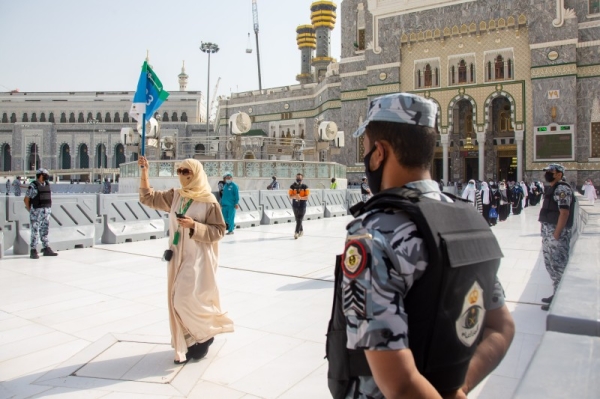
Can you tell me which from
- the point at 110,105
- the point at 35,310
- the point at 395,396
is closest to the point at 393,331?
the point at 395,396

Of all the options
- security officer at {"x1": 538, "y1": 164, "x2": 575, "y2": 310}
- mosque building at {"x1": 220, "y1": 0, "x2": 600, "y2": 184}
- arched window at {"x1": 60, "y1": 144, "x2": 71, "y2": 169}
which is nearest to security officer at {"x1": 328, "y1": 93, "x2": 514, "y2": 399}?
security officer at {"x1": 538, "y1": 164, "x2": 575, "y2": 310}

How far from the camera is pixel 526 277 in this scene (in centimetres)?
638

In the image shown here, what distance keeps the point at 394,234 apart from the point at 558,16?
29.4 m

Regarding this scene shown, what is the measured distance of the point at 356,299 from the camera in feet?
3.86

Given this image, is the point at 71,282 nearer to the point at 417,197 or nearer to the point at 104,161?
the point at 417,197

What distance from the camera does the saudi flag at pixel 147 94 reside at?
13.9ft

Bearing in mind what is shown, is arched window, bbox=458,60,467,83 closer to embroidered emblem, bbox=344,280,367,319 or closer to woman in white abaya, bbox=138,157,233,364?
woman in white abaya, bbox=138,157,233,364

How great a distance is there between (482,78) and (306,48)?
23.2 meters

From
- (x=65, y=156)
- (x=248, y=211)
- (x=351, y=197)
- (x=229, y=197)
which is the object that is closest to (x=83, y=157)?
(x=65, y=156)

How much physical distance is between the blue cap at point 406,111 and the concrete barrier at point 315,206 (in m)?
14.1

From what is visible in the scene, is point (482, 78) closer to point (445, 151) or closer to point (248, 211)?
point (445, 151)

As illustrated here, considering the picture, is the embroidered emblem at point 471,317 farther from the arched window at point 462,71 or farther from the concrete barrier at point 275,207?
the arched window at point 462,71

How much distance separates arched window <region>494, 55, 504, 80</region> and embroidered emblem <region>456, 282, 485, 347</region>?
95.1 feet

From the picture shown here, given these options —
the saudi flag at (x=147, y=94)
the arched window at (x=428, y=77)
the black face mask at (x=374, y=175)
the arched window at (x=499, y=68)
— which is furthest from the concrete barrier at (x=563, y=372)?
the arched window at (x=428, y=77)
